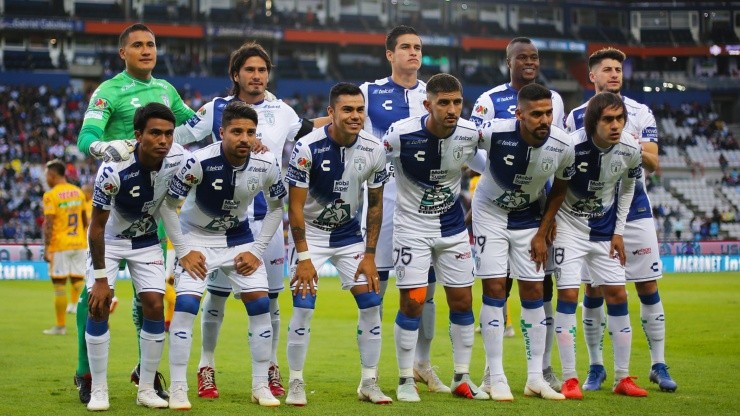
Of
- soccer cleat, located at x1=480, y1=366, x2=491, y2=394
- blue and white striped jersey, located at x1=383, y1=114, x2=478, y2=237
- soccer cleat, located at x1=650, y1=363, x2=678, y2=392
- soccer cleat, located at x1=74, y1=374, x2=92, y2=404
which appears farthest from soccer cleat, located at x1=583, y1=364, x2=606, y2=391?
soccer cleat, located at x1=74, y1=374, x2=92, y2=404

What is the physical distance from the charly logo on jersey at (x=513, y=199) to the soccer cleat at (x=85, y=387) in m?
3.85

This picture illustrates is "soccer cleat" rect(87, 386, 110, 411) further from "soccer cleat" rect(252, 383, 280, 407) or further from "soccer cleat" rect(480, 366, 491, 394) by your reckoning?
"soccer cleat" rect(480, 366, 491, 394)

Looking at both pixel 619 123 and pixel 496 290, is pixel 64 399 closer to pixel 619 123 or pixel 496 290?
pixel 496 290

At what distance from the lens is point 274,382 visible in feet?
30.6

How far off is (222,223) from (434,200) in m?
1.83

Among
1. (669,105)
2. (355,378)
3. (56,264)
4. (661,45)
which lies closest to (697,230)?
(669,105)

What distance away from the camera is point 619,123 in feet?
29.1

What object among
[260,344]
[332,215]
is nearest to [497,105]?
[332,215]

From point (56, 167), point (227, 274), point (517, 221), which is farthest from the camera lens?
point (56, 167)

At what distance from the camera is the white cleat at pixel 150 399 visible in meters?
8.17

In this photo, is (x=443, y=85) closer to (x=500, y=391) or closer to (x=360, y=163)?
(x=360, y=163)

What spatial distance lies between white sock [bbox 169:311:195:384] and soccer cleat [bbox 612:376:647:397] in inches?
150

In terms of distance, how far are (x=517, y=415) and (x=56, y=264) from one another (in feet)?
37.2

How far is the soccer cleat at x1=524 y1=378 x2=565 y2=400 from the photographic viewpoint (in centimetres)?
869
